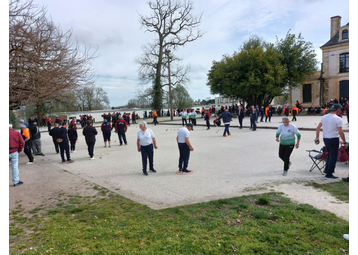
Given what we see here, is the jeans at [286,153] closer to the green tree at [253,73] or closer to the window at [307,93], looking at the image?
the green tree at [253,73]

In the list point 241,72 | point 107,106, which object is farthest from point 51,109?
point 241,72

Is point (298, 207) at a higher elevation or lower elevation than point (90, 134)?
lower

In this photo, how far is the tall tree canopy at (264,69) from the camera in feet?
111

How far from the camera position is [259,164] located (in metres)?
8.97

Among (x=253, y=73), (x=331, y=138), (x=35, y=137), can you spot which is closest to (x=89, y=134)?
(x=35, y=137)

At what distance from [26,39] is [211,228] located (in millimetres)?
9273

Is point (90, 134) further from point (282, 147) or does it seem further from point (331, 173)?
point (331, 173)

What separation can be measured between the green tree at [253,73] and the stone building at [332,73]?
9650 millimetres

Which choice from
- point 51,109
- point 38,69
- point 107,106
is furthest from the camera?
point 107,106

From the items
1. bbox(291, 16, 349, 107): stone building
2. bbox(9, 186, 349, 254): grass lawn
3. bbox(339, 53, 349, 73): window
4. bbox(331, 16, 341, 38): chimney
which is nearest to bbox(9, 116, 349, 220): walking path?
bbox(9, 186, 349, 254): grass lawn

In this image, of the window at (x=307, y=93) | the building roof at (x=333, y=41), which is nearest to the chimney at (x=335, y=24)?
the building roof at (x=333, y=41)

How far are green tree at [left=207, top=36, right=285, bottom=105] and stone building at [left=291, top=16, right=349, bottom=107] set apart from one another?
9.65 m

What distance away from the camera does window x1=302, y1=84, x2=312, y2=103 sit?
44406mm

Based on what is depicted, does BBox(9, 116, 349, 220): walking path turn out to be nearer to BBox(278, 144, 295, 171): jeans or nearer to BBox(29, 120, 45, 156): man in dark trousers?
BBox(278, 144, 295, 171): jeans
